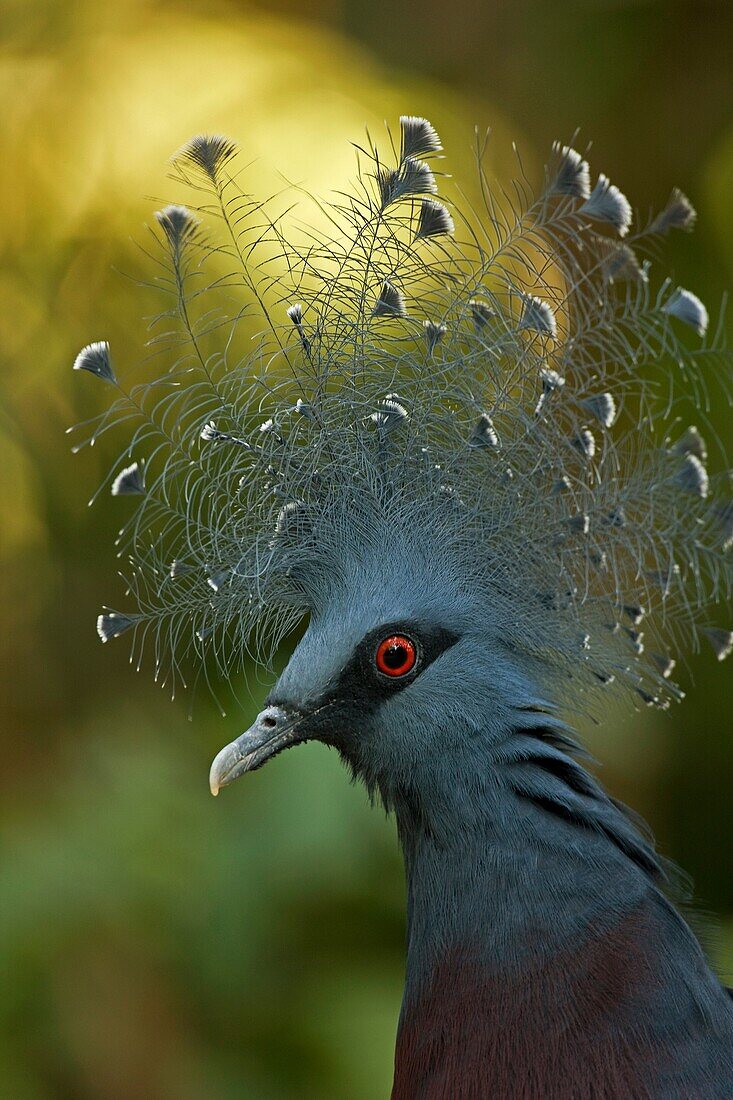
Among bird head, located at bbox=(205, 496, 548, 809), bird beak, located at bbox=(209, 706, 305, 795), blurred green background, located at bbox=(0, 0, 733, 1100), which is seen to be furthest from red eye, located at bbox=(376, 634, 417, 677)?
blurred green background, located at bbox=(0, 0, 733, 1100)

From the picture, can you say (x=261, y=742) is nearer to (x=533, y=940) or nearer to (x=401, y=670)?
(x=401, y=670)

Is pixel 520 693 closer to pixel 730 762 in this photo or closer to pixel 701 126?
pixel 730 762

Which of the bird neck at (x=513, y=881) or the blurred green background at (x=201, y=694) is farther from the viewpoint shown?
the blurred green background at (x=201, y=694)

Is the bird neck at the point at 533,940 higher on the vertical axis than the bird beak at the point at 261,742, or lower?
lower

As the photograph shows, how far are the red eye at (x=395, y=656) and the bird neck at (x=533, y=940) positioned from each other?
0.14 metres

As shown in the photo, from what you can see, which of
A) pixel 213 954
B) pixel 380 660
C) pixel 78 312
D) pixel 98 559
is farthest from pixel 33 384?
pixel 380 660

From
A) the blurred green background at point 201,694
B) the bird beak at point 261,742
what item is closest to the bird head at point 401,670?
the bird beak at point 261,742

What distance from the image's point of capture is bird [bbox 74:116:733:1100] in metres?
1.32

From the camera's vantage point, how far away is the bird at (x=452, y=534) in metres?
1.32

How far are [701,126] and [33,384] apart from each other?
6.03ft

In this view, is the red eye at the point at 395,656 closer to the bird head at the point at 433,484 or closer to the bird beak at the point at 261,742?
the bird head at the point at 433,484

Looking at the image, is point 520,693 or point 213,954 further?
point 213,954

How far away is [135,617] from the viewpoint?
4.73ft

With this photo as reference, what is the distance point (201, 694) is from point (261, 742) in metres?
1.07
